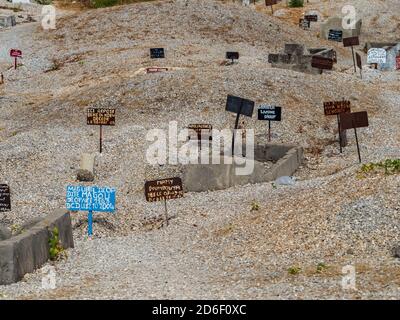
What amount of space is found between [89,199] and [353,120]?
1140 centimetres

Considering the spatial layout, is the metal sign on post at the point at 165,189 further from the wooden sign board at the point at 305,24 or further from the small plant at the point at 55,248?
the wooden sign board at the point at 305,24

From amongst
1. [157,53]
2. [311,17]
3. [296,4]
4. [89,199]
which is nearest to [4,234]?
[89,199]

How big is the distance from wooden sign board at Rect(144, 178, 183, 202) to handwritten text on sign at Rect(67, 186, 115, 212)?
1.39 meters

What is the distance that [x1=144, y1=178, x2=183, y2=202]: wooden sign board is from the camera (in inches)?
869

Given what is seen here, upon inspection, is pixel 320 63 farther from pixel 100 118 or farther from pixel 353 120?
pixel 100 118

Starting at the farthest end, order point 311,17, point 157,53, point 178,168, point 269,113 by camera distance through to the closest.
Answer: point 311,17
point 157,53
point 269,113
point 178,168

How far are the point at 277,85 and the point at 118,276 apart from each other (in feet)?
77.3

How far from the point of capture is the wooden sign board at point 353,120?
27.6 meters

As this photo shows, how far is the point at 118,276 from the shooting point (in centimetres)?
1633

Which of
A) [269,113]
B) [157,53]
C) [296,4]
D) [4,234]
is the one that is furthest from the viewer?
[296,4]

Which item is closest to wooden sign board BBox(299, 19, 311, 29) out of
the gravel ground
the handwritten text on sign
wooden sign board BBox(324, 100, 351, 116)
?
Result: the gravel ground

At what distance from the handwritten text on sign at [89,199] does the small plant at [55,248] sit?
2812 millimetres

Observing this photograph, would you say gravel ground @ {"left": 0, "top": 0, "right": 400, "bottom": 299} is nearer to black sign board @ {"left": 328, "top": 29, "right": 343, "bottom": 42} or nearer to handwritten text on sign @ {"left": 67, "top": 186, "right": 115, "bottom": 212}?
handwritten text on sign @ {"left": 67, "top": 186, "right": 115, "bottom": 212}

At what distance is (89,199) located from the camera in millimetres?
21078
